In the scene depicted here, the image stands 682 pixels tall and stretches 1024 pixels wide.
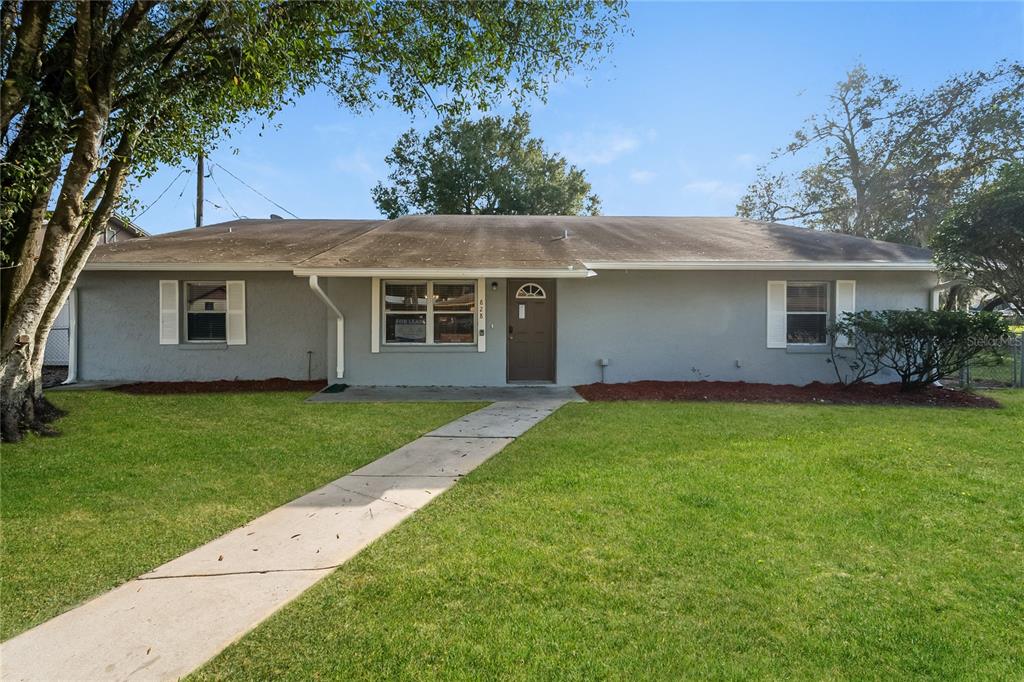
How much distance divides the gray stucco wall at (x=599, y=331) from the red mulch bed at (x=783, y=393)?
50 centimetres

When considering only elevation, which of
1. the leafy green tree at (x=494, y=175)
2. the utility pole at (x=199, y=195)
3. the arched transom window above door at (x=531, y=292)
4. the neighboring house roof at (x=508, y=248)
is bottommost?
the arched transom window above door at (x=531, y=292)

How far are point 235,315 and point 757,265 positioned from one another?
10801 millimetres

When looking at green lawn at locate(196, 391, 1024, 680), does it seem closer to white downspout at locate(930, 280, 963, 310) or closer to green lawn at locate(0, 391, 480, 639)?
green lawn at locate(0, 391, 480, 639)

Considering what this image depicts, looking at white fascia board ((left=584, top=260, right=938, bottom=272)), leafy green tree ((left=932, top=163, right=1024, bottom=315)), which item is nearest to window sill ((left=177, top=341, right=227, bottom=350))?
white fascia board ((left=584, top=260, right=938, bottom=272))

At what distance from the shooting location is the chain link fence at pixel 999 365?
9.14 metres

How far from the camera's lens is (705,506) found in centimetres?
405

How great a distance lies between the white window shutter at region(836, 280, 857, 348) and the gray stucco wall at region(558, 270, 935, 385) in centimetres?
11

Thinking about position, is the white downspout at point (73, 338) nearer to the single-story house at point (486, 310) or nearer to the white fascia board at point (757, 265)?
the single-story house at point (486, 310)

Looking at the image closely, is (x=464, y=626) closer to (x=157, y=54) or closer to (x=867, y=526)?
(x=867, y=526)

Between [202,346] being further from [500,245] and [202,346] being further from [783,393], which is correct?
[783,393]

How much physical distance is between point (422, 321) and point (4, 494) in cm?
672

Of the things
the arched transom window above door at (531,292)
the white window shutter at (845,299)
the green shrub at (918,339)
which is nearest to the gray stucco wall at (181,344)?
the arched transom window above door at (531,292)

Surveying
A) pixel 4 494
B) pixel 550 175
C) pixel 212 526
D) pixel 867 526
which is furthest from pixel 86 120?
pixel 550 175

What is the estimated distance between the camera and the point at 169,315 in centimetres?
1086
